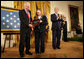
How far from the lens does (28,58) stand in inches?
89.0

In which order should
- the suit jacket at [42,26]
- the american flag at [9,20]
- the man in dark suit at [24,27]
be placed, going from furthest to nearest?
1. the american flag at [9,20]
2. the suit jacket at [42,26]
3. the man in dark suit at [24,27]

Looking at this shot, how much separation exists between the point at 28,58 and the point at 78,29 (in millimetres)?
5324

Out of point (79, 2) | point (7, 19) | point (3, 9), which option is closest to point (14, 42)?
point (7, 19)

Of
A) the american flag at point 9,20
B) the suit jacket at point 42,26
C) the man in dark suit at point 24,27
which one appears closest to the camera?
the man in dark suit at point 24,27

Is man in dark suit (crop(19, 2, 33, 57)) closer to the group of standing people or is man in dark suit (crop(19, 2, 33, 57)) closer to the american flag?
the group of standing people

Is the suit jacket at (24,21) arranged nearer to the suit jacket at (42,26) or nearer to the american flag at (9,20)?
the suit jacket at (42,26)

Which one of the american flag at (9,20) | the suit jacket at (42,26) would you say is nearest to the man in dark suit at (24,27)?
the suit jacket at (42,26)

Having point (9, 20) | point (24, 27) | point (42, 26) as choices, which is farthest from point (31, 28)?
point (9, 20)

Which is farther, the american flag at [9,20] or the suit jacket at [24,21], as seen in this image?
the american flag at [9,20]

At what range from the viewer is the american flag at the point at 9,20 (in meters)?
3.26

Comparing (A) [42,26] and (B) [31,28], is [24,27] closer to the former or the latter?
(B) [31,28]

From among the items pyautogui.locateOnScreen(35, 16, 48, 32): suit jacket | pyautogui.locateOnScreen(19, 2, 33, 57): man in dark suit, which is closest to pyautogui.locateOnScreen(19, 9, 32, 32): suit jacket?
pyautogui.locateOnScreen(19, 2, 33, 57): man in dark suit

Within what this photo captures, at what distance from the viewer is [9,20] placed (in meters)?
3.44

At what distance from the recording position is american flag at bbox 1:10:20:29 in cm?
326
